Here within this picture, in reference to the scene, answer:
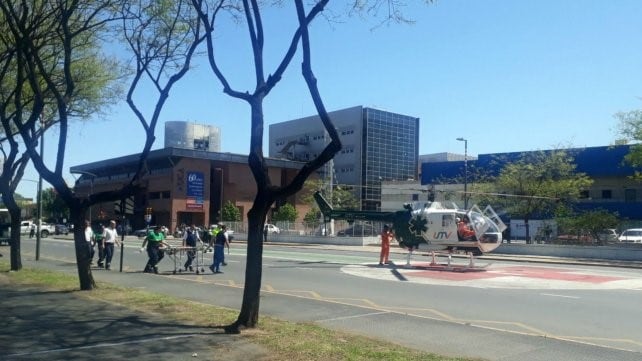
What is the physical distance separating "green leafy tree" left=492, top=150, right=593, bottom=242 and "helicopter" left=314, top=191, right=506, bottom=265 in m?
18.2

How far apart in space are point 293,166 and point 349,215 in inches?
2129

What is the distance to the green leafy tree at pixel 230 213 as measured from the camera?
237 feet

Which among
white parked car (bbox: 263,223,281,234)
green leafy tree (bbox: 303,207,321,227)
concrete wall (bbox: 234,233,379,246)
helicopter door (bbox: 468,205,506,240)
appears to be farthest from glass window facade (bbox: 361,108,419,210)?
helicopter door (bbox: 468,205,506,240)

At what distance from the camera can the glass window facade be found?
87250 millimetres

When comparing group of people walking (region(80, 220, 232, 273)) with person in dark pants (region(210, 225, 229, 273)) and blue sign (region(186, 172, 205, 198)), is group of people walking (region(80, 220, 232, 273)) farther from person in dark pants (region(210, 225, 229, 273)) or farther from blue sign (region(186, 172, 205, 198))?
blue sign (region(186, 172, 205, 198))

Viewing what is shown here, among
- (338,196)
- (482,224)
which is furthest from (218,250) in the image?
(338,196)

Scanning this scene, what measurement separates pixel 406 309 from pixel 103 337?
6642 mm

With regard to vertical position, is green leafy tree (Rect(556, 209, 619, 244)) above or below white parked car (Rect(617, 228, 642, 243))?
above

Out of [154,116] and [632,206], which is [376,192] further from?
[154,116]

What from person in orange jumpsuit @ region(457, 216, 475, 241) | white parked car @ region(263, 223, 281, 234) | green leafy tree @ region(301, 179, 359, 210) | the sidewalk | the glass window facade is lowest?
the sidewalk

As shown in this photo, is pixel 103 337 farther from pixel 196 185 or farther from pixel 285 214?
pixel 196 185

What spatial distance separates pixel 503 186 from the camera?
4766 cm

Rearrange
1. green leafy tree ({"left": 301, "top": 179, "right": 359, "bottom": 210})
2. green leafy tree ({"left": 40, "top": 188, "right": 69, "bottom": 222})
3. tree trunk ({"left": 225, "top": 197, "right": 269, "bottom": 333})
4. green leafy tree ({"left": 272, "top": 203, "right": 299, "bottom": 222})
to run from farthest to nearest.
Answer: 1. green leafy tree ({"left": 40, "top": 188, "right": 69, "bottom": 222})
2. green leafy tree ({"left": 272, "top": 203, "right": 299, "bottom": 222})
3. green leafy tree ({"left": 301, "top": 179, "right": 359, "bottom": 210})
4. tree trunk ({"left": 225, "top": 197, "right": 269, "bottom": 333})

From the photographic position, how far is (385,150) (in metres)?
90.1
